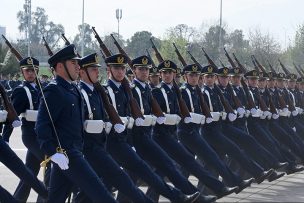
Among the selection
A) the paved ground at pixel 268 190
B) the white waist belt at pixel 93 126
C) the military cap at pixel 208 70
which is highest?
the military cap at pixel 208 70

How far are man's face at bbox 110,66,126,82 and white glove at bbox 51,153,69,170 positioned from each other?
2273 millimetres

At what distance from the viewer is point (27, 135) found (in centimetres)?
838

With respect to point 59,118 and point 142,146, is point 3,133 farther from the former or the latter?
point 59,118

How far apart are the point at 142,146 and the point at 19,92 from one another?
157 centimetres

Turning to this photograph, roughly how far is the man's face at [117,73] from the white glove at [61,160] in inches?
89.5

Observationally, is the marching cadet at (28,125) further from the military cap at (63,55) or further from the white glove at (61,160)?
the white glove at (61,160)

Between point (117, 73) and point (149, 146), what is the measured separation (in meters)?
0.89

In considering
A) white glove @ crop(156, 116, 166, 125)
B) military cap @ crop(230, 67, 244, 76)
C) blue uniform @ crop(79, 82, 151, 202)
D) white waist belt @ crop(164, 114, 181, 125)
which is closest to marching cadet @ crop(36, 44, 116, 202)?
blue uniform @ crop(79, 82, 151, 202)

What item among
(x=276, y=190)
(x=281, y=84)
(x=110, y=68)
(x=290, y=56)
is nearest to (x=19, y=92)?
(x=110, y=68)

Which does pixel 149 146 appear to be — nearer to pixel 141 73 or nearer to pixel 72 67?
pixel 141 73

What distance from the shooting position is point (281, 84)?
14289 millimetres

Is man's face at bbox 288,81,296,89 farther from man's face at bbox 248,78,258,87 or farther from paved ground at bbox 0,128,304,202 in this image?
paved ground at bbox 0,128,304,202

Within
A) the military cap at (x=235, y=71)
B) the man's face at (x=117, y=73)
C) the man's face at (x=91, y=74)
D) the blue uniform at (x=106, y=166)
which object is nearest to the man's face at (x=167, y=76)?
the man's face at (x=117, y=73)

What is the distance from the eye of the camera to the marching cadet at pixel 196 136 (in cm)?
949
